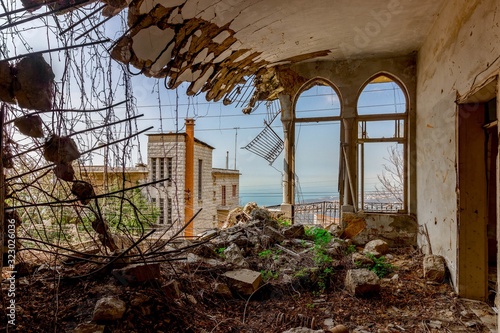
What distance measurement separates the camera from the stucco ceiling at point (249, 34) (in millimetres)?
2584

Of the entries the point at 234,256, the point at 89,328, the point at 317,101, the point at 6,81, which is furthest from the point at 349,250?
the point at 6,81

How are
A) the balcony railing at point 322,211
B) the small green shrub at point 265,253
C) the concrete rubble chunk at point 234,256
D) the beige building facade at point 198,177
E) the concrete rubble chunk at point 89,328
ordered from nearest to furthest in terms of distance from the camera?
the concrete rubble chunk at point 89,328 → the concrete rubble chunk at point 234,256 → the small green shrub at point 265,253 → the balcony railing at point 322,211 → the beige building facade at point 198,177

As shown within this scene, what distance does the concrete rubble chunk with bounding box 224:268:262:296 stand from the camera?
8.66 ft

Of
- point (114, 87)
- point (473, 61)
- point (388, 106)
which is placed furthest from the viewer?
point (388, 106)

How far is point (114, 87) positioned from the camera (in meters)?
1.51

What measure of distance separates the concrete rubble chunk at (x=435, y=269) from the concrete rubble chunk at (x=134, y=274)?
2.89 meters

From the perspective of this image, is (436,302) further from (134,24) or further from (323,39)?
(134,24)

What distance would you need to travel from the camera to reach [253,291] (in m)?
2.65

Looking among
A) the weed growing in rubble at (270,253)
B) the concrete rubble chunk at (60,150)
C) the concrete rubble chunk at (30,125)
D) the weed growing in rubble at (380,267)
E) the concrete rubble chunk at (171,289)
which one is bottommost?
the weed growing in rubble at (380,267)

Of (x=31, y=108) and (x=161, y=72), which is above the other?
(x=161, y=72)

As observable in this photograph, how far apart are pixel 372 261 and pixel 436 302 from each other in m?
0.91

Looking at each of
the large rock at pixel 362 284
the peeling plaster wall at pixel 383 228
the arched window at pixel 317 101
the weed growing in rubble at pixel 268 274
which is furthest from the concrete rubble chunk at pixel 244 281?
the arched window at pixel 317 101

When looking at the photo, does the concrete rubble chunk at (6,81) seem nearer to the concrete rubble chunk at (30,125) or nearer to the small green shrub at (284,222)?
the concrete rubble chunk at (30,125)

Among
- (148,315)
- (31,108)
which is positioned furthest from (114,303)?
(31,108)
